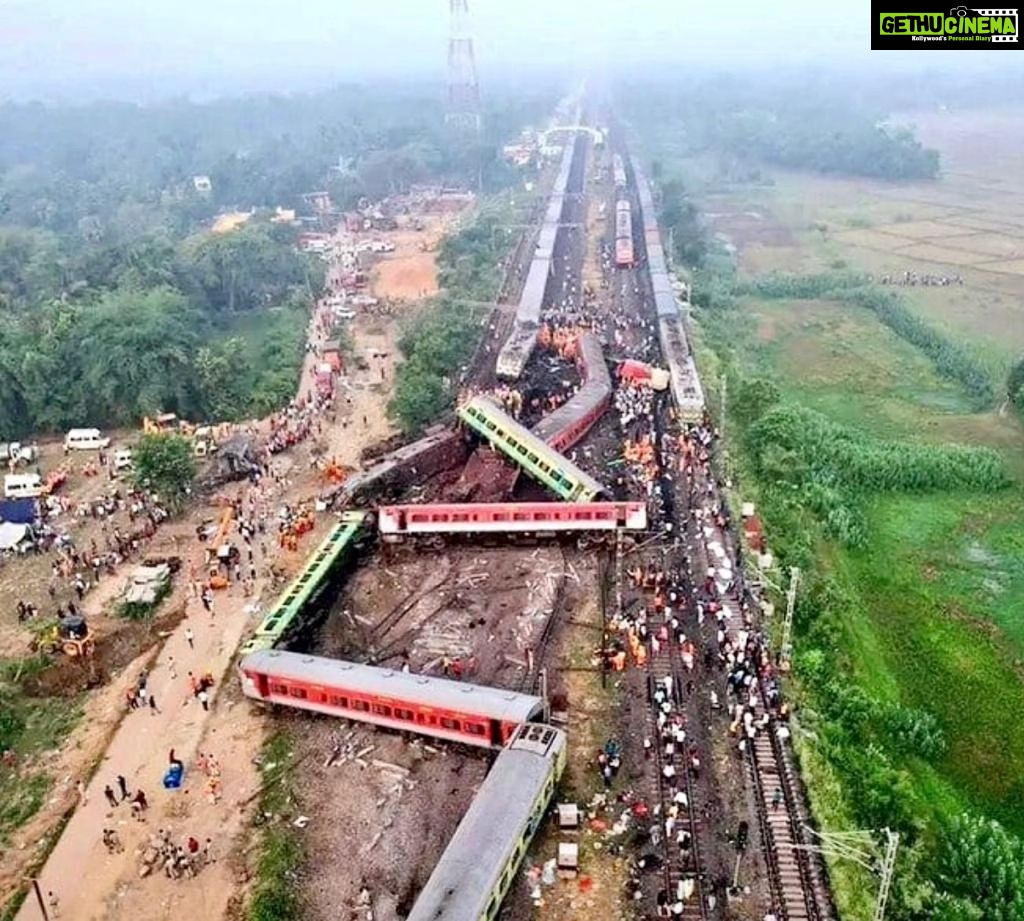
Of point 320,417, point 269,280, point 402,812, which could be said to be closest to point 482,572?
point 402,812

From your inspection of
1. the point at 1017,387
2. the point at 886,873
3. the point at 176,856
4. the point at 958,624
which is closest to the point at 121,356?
the point at 176,856

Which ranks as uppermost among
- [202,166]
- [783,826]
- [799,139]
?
[799,139]

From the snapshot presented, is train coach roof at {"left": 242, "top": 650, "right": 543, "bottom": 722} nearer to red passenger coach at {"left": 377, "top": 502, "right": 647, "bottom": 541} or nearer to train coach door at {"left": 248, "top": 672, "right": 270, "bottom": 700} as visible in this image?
train coach door at {"left": 248, "top": 672, "right": 270, "bottom": 700}

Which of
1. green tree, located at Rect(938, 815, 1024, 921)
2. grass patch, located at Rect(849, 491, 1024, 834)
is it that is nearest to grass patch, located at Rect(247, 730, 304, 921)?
green tree, located at Rect(938, 815, 1024, 921)

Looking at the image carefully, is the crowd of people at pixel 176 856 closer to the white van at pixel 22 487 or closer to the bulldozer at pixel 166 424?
the white van at pixel 22 487

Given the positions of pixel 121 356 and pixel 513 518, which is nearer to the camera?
pixel 513 518

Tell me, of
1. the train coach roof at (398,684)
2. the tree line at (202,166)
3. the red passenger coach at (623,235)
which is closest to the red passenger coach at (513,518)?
the train coach roof at (398,684)

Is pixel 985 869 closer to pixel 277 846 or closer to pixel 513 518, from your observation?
pixel 277 846
